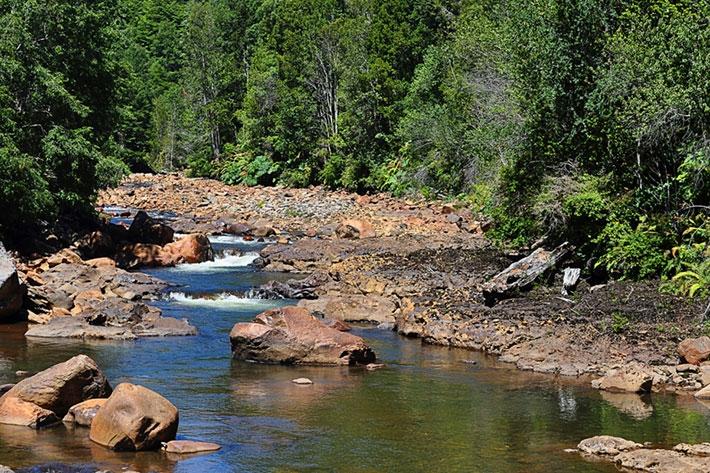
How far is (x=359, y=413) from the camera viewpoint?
18.2m

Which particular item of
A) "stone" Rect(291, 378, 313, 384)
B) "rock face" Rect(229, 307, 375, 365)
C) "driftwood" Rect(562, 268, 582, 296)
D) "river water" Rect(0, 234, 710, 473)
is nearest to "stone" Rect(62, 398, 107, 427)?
"river water" Rect(0, 234, 710, 473)

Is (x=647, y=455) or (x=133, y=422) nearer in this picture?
(x=647, y=455)

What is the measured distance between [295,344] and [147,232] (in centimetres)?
2138

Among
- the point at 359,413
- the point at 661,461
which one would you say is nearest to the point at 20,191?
the point at 359,413

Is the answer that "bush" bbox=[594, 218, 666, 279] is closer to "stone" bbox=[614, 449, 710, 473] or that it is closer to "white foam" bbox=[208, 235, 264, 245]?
"stone" bbox=[614, 449, 710, 473]

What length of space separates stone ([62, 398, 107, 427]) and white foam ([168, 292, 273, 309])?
1361cm

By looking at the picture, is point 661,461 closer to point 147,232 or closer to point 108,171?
point 108,171

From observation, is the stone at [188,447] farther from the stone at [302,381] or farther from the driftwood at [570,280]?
the driftwood at [570,280]

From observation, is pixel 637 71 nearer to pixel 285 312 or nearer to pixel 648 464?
pixel 285 312

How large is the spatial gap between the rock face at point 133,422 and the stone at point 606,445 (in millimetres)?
6861

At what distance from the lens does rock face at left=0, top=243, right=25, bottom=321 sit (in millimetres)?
25766

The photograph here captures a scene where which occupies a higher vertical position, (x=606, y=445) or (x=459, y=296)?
(x=459, y=296)

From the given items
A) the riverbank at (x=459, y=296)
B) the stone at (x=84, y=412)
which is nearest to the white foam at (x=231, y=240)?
the riverbank at (x=459, y=296)

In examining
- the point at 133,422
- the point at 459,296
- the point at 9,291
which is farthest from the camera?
the point at 459,296
